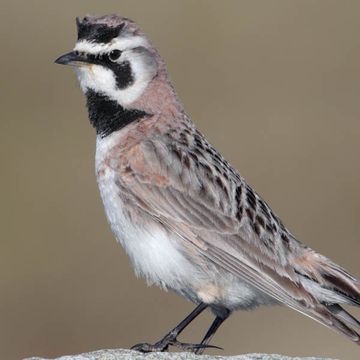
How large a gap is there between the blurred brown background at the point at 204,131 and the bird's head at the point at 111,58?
615 centimetres

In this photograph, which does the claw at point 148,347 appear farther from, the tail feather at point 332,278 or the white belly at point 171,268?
the tail feather at point 332,278

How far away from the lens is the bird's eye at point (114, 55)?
40.5ft

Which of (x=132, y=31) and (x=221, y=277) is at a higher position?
(x=132, y=31)

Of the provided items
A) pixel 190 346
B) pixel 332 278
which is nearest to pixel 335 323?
pixel 332 278

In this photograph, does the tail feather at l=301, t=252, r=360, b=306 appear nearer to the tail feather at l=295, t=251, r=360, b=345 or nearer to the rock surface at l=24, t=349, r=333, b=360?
the tail feather at l=295, t=251, r=360, b=345

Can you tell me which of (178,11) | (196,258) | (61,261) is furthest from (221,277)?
(178,11)

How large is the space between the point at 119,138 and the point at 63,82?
53.9ft

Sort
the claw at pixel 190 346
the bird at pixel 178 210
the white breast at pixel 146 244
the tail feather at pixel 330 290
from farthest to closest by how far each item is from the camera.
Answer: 1. the claw at pixel 190 346
2. the white breast at pixel 146 244
3. the bird at pixel 178 210
4. the tail feather at pixel 330 290

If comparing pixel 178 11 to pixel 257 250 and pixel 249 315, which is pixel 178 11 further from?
pixel 257 250

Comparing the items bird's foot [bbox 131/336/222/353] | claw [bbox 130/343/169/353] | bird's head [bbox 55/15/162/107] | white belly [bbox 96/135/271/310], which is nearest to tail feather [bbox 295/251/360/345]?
white belly [bbox 96/135/271/310]

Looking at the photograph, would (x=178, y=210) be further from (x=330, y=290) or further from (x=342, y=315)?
(x=342, y=315)

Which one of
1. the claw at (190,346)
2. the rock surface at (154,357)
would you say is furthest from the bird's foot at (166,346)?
the rock surface at (154,357)

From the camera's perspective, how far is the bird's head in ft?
40.4

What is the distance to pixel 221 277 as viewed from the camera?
1159 centimetres
